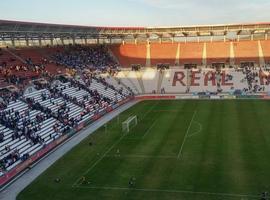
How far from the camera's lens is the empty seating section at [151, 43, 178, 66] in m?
85.4

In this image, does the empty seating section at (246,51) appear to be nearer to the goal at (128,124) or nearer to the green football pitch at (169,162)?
the green football pitch at (169,162)

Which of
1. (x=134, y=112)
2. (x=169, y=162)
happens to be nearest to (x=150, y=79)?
(x=134, y=112)

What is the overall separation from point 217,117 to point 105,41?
45774 mm

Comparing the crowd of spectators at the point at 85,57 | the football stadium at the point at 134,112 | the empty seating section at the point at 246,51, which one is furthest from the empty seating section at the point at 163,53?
the empty seating section at the point at 246,51

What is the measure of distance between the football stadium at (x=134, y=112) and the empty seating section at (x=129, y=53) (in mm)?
232

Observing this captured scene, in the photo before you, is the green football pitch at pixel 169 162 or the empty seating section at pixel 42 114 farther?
the empty seating section at pixel 42 114

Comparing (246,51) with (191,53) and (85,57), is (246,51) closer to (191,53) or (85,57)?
(191,53)

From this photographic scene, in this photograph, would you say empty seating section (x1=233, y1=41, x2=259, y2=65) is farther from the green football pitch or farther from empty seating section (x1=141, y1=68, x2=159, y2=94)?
the green football pitch

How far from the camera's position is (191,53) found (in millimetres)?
85500

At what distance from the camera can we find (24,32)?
57.3 m

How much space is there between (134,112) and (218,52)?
1352 inches

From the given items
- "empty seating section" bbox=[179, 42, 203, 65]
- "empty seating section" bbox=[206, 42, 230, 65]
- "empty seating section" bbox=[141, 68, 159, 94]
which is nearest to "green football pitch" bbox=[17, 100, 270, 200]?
"empty seating section" bbox=[141, 68, 159, 94]

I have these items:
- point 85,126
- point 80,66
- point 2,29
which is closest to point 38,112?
point 85,126

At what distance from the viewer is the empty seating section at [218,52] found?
82938 mm
